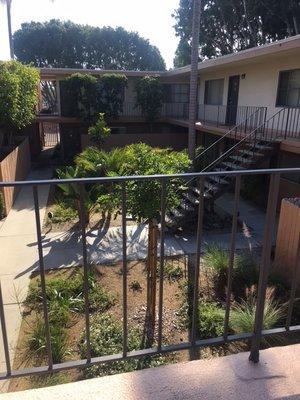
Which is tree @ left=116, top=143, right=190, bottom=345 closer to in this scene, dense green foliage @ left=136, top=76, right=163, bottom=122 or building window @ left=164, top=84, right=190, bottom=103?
dense green foliage @ left=136, top=76, right=163, bottom=122

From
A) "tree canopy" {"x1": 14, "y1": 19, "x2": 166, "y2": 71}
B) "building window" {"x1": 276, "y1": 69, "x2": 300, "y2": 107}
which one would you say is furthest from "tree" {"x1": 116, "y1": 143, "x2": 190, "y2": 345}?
"tree canopy" {"x1": 14, "y1": 19, "x2": 166, "y2": 71}

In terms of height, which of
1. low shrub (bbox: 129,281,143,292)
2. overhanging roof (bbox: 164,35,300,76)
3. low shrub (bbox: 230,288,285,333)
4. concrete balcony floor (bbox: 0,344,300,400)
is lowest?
low shrub (bbox: 129,281,143,292)

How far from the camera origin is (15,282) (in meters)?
5.75

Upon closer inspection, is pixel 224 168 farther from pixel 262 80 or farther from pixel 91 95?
pixel 91 95

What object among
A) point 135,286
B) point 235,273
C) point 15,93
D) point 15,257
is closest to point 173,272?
point 135,286

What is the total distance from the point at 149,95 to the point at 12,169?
8.20m

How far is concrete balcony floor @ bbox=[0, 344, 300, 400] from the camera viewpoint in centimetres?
186

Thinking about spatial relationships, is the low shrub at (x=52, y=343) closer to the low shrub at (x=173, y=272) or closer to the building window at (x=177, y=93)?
the low shrub at (x=173, y=272)

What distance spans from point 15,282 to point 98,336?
218 cm

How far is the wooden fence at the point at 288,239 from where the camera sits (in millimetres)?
5857

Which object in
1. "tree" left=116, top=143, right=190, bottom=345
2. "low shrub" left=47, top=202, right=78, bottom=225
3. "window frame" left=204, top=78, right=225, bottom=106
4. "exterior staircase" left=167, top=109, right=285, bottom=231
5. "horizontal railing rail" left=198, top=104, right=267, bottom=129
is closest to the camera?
"tree" left=116, top=143, right=190, bottom=345

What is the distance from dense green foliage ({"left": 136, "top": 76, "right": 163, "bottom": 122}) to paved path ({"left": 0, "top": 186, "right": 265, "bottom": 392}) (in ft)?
31.2

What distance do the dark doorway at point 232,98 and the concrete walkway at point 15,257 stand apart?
Result: 26.3ft

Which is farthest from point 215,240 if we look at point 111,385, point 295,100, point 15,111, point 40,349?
point 15,111
